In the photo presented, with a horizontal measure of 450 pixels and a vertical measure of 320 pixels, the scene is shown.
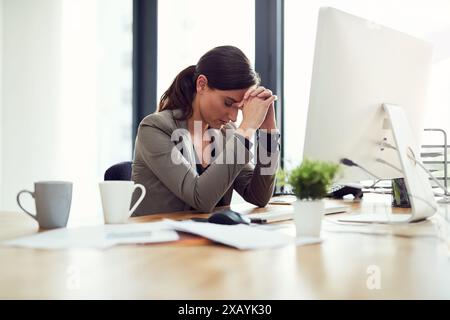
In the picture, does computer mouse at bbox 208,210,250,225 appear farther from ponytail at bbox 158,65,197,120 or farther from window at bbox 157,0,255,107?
window at bbox 157,0,255,107

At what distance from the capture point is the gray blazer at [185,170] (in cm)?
145

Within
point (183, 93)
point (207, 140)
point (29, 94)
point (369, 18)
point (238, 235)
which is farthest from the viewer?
point (29, 94)

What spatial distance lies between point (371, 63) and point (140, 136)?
0.77 m

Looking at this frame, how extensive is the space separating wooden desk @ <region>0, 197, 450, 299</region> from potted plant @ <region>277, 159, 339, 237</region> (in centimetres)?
5

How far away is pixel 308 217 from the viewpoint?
Answer: 896 millimetres

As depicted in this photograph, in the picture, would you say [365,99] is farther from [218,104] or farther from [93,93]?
[93,93]

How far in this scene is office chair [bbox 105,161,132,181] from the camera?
→ 5.79 ft

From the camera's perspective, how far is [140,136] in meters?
1.64

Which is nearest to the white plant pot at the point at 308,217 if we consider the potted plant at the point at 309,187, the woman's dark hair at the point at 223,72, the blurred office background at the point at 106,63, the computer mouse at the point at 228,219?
the potted plant at the point at 309,187

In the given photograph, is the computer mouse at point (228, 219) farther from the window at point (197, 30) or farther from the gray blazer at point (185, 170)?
the window at point (197, 30)

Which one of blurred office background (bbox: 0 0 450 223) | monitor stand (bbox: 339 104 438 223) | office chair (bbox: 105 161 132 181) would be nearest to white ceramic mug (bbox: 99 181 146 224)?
monitor stand (bbox: 339 104 438 223)

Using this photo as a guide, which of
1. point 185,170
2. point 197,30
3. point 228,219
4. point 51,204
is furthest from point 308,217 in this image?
point 197,30

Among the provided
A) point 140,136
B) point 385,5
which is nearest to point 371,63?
point 140,136

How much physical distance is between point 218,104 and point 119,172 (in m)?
0.42
